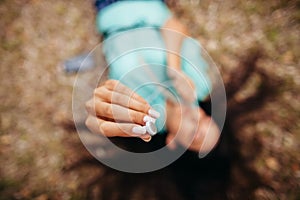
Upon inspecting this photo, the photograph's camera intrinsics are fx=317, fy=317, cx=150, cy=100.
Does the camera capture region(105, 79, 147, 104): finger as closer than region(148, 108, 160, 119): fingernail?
No

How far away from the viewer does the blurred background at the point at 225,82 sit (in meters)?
2.72

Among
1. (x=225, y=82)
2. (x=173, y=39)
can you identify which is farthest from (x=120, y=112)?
(x=225, y=82)

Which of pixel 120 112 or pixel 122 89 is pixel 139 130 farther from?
pixel 122 89

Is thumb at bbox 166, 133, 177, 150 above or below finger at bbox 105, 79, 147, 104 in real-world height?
below

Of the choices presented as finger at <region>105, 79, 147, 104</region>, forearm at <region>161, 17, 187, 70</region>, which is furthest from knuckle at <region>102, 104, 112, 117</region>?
forearm at <region>161, 17, 187, 70</region>

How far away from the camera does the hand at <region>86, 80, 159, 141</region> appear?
1905 mm

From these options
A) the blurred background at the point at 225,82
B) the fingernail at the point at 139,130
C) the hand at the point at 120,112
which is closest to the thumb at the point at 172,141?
the hand at the point at 120,112

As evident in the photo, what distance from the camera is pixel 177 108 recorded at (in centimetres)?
207

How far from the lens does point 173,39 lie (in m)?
2.64

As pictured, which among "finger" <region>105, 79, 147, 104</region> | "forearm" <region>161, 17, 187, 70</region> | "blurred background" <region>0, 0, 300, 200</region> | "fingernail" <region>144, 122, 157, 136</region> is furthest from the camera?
"blurred background" <region>0, 0, 300, 200</region>

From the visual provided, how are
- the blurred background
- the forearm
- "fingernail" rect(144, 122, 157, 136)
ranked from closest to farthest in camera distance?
"fingernail" rect(144, 122, 157, 136), the forearm, the blurred background

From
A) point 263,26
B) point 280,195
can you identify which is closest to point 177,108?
point 280,195

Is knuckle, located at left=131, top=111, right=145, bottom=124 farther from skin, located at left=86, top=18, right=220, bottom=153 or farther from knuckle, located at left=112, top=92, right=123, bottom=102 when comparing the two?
knuckle, located at left=112, top=92, right=123, bottom=102

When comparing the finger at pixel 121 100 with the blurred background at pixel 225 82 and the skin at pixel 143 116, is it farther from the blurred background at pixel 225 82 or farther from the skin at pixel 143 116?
the blurred background at pixel 225 82
